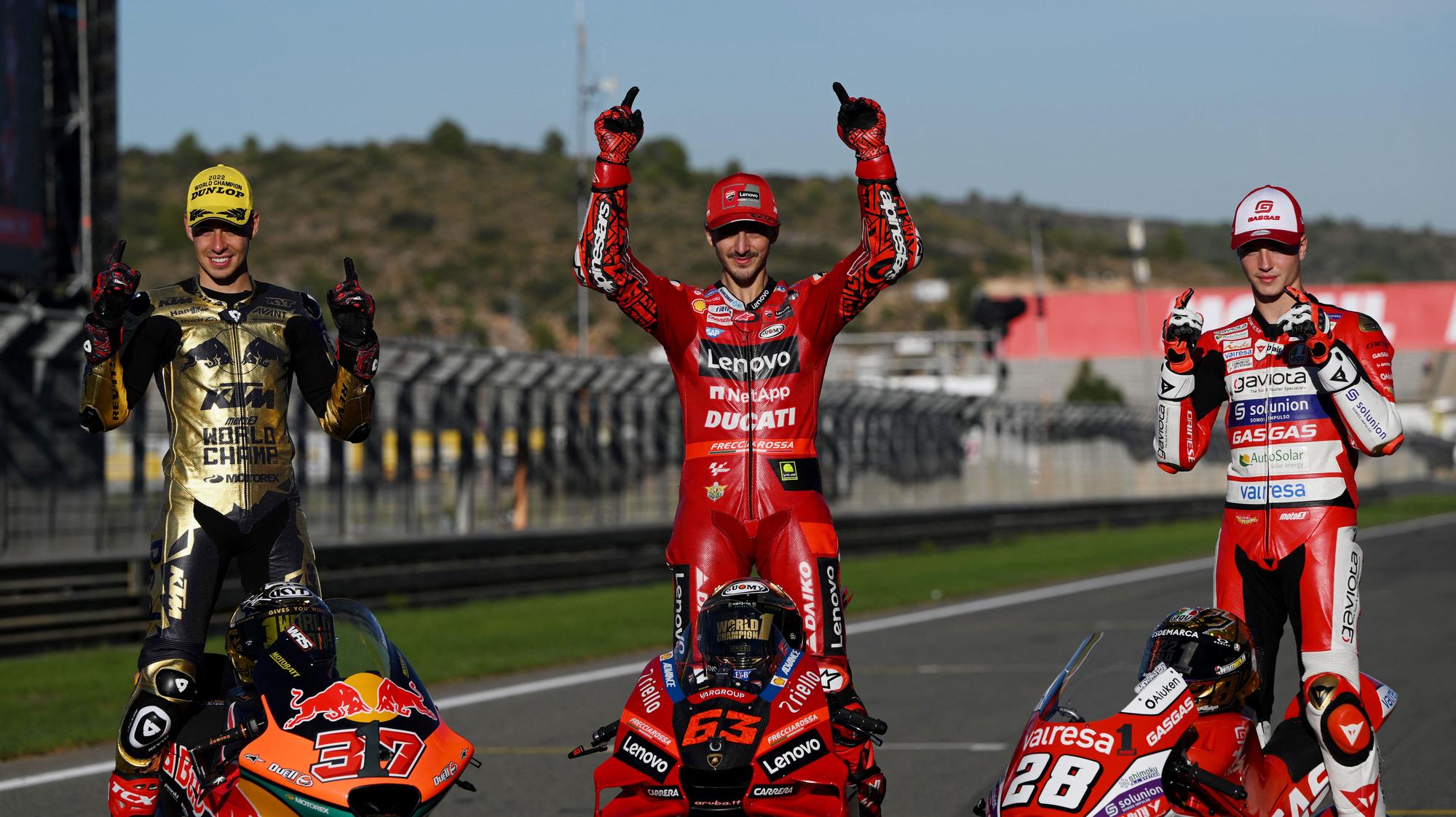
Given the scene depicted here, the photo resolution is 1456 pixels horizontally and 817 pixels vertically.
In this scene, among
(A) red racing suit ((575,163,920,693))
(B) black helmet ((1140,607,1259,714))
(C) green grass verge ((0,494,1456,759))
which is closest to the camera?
(B) black helmet ((1140,607,1259,714))

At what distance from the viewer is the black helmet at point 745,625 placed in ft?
16.7

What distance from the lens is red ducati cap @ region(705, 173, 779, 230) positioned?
6.14 m

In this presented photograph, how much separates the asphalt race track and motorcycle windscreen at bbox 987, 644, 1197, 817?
0.37 feet

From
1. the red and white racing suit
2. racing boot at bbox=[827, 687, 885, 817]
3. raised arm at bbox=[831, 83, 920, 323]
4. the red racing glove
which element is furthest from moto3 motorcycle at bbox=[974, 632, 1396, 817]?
raised arm at bbox=[831, 83, 920, 323]

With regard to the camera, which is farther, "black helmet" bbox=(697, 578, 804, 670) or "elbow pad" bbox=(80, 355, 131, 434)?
"elbow pad" bbox=(80, 355, 131, 434)

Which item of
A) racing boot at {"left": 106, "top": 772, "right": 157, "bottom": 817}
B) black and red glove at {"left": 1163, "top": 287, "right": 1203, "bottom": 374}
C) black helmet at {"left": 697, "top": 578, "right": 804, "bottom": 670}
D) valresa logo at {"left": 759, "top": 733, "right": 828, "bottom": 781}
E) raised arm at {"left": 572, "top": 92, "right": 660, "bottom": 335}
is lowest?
racing boot at {"left": 106, "top": 772, "right": 157, "bottom": 817}

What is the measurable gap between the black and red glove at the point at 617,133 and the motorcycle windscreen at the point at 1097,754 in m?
2.45

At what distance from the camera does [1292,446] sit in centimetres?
627

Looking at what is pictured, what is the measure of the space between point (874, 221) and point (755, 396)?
0.78m

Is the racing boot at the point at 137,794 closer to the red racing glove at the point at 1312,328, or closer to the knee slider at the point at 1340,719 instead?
the knee slider at the point at 1340,719

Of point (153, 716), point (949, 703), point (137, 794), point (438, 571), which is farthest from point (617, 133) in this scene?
point (438, 571)

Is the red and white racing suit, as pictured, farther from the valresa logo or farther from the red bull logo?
the red bull logo

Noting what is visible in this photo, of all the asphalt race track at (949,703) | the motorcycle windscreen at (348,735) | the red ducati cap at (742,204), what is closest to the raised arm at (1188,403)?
the asphalt race track at (949,703)

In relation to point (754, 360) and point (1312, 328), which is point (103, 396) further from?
point (1312, 328)
